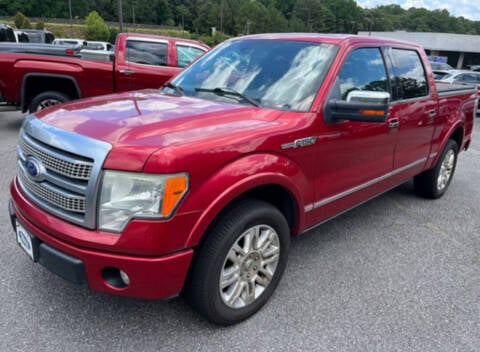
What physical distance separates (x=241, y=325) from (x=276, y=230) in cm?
65

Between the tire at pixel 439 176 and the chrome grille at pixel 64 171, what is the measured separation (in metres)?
4.18

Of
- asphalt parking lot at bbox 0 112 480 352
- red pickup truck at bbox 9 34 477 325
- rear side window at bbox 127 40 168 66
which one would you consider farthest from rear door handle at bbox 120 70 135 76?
asphalt parking lot at bbox 0 112 480 352

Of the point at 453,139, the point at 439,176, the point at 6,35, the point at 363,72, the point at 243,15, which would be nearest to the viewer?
the point at 363,72

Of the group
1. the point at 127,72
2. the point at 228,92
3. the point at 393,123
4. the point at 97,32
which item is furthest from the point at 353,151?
the point at 97,32

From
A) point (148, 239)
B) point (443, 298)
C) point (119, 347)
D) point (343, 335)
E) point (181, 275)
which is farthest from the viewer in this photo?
point (443, 298)

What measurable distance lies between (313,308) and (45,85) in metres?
6.81

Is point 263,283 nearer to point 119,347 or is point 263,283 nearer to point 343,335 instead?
point 343,335

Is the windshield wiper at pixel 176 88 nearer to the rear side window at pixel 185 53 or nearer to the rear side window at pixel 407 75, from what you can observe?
the rear side window at pixel 407 75

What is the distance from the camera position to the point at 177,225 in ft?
6.86

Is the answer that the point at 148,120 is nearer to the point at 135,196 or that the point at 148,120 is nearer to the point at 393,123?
the point at 135,196

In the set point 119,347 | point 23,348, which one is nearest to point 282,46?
point 119,347

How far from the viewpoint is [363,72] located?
3436mm

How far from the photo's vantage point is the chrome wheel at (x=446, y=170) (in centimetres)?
512

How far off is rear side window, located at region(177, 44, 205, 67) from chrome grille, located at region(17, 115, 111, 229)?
236 inches
